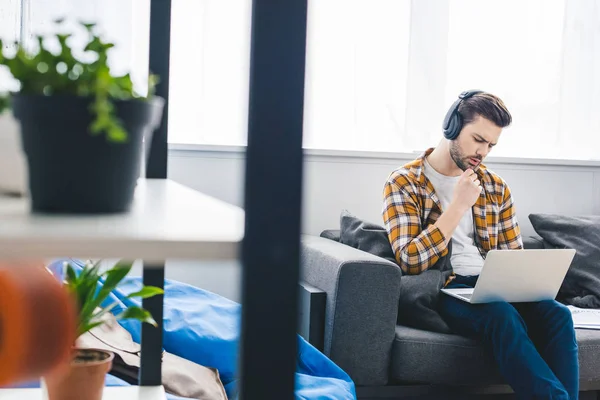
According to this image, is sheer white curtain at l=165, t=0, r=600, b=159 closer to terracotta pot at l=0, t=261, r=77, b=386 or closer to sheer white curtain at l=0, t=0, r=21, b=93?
sheer white curtain at l=0, t=0, r=21, b=93

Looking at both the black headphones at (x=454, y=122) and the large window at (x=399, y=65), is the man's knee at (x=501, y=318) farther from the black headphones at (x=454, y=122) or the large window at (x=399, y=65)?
the large window at (x=399, y=65)

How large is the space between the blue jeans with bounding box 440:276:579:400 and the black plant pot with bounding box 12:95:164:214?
201cm

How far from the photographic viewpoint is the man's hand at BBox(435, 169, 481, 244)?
8.54ft

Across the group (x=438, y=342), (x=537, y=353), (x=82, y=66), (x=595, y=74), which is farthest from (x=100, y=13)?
(x=82, y=66)

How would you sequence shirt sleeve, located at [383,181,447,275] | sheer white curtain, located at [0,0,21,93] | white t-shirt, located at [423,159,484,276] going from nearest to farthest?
sheer white curtain, located at [0,0,21,93]
shirt sleeve, located at [383,181,447,275]
white t-shirt, located at [423,159,484,276]

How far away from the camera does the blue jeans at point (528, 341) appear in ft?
7.62

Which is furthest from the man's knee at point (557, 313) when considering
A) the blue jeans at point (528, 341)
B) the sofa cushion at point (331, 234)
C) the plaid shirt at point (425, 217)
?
the sofa cushion at point (331, 234)

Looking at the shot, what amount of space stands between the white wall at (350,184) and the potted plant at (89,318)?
6.50ft

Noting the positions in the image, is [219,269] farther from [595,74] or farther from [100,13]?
[595,74]

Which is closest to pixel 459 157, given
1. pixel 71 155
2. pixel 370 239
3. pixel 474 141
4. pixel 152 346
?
pixel 474 141

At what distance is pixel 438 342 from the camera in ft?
8.05

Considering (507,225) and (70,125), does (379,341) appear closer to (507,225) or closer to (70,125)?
(507,225)

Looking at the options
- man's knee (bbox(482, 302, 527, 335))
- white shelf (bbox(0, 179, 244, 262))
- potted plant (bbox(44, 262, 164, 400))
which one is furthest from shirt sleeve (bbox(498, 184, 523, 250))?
white shelf (bbox(0, 179, 244, 262))

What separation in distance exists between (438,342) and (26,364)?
209 centimetres
